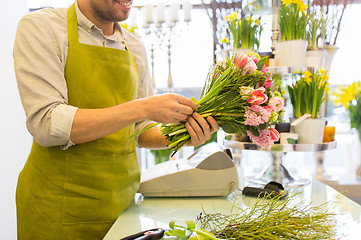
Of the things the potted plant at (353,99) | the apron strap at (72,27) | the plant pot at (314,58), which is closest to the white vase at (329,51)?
the potted plant at (353,99)

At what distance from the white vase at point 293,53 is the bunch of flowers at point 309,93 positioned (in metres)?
0.07

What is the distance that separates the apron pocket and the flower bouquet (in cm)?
27

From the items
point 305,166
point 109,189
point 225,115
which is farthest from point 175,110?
point 305,166

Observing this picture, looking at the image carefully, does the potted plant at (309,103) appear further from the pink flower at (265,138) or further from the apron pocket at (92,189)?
the apron pocket at (92,189)

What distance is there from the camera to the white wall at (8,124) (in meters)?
2.51

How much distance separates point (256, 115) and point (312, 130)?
73cm

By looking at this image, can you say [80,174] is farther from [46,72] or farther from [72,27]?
[72,27]

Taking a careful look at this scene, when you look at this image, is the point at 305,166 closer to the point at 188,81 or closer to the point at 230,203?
the point at 188,81

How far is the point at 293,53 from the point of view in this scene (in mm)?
1670

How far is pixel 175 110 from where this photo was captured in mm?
1062

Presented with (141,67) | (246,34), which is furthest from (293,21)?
(141,67)

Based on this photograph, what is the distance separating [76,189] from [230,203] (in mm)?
621

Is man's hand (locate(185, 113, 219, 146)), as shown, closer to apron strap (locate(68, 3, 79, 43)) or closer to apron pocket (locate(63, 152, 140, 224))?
apron pocket (locate(63, 152, 140, 224))

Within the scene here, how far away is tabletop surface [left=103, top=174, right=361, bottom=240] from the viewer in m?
1.09
